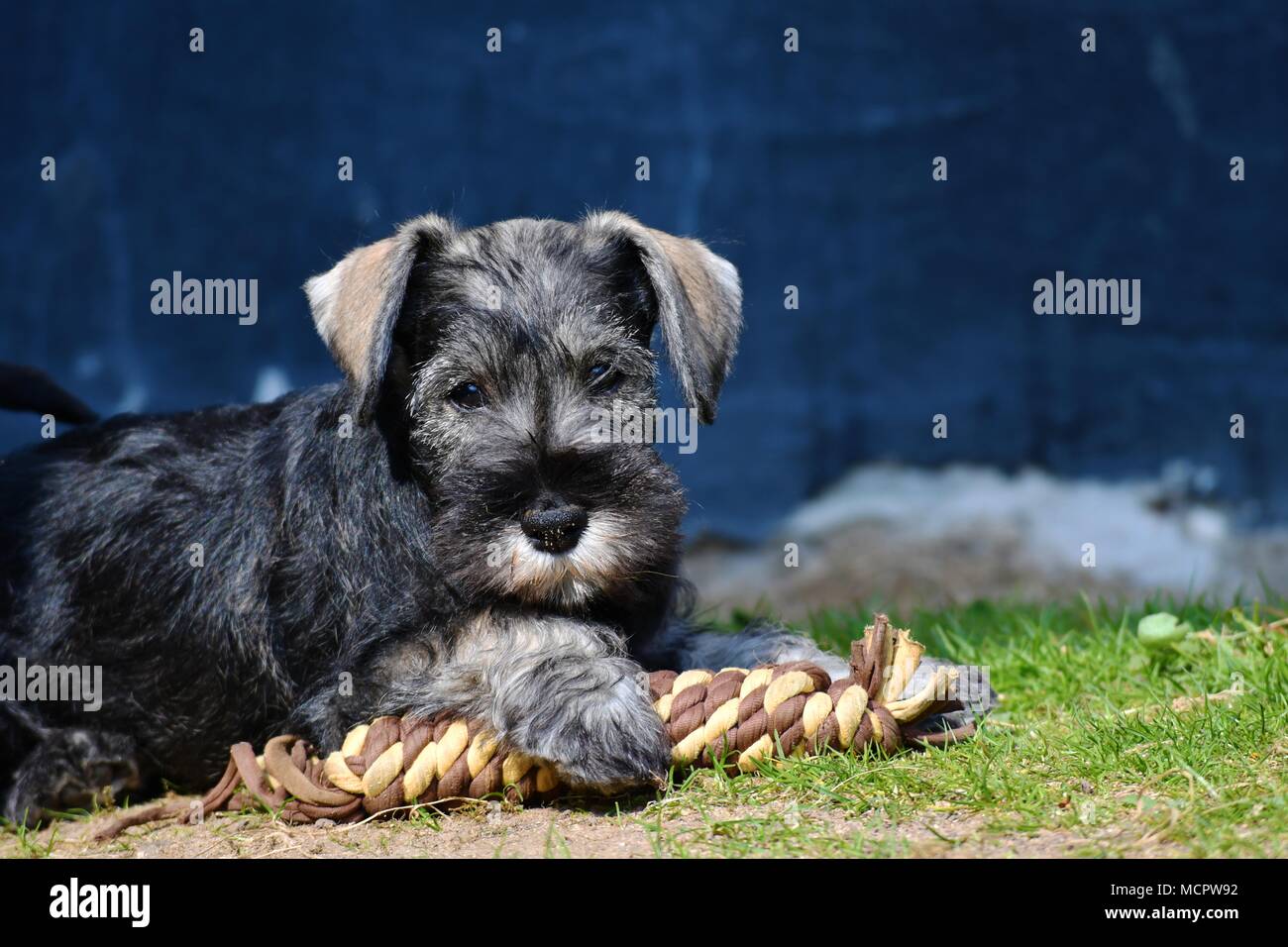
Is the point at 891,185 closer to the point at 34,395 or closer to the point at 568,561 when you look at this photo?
the point at 34,395

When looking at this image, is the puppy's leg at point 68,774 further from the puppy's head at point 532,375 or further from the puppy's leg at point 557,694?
the puppy's head at point 532,375

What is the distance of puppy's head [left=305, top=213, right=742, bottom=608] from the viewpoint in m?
3.40

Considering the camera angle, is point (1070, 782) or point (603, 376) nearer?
point (1070, 782)

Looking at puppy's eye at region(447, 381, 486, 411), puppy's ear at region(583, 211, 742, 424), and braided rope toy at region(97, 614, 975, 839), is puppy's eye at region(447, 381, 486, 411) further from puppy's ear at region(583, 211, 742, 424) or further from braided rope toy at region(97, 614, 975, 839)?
braided rope toy at region(97, 614, 975, 839)

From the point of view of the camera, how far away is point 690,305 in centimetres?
390

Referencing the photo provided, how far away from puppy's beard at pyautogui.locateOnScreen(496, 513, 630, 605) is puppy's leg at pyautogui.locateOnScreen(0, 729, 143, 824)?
1.40m

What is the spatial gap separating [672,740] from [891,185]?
17.8 ft

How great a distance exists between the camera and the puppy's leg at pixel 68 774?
12.9 feet

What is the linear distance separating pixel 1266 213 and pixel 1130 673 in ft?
15.3

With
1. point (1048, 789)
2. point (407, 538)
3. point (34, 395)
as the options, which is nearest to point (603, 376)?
point (407, 538)

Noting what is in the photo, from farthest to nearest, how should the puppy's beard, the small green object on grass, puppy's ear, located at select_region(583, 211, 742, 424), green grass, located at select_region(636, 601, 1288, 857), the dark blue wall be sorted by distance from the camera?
the dark blue wall → the small green object on grass → puppy's ear, located at select_region(583, 211, 742, 424) → the puppy's beard → green grass, located at select_region(636, 601, 1288, 857)

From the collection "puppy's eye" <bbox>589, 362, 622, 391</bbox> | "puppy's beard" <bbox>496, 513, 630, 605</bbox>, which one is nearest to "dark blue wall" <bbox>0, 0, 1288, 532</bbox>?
"puppy's eye" <bbox>589, 362, 622, 391</bbox>

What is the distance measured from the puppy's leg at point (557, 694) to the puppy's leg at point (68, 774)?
38.9 inches

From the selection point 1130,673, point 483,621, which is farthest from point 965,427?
point 483,621
